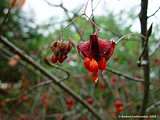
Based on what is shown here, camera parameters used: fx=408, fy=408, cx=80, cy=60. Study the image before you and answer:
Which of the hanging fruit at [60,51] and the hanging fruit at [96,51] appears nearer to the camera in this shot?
the hanging fruit at [96,51]

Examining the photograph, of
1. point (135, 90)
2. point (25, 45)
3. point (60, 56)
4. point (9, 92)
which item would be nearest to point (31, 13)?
point (25, 45)

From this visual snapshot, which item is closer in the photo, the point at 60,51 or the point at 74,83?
the point at 60,51

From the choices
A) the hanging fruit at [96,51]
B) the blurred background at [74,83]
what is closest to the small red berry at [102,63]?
the hanging fruit at [96,51]

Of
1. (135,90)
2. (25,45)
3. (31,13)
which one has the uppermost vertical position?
(31,13)

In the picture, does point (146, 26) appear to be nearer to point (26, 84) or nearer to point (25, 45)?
point (26, 84)

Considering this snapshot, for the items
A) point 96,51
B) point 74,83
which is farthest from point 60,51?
point 74,83

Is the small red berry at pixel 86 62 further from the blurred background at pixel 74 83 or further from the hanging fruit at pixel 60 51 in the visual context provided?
the blurred background at pixel 74 83

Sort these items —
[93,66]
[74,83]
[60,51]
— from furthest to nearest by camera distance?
[74,83]
[60,51]
[93,66]

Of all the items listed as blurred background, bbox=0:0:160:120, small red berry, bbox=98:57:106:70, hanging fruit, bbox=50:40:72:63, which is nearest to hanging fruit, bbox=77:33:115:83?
small red berry, bbox=98:57:106:70

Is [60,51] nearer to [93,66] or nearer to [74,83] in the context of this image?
[93,66]

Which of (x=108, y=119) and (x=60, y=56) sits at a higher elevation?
(x=60, y=56)

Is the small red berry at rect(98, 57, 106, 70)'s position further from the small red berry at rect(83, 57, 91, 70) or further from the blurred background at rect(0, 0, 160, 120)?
the blurred background at rect(0, 0, 160, 120)
